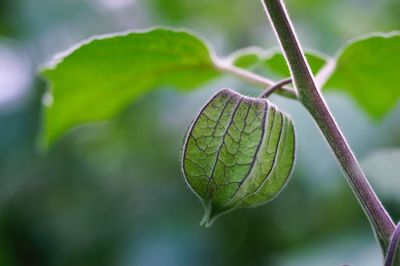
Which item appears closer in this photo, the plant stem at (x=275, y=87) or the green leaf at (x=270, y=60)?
the plant stem at (x=275, y=87)

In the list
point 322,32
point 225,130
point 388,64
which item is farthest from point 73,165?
point 225,130

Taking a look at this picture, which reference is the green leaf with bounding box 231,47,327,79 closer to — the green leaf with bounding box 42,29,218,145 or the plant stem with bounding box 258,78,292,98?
the green leaf with bounding box 42,29,218,145

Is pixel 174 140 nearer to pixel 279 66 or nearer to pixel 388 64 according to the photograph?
pixel 279 66

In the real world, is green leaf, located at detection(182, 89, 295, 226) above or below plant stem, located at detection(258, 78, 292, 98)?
below

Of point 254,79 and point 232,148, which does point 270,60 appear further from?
point 232,148

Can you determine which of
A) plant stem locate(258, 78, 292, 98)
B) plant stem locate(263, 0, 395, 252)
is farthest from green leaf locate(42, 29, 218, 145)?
plant stem locate(263, 0, 395, 252)

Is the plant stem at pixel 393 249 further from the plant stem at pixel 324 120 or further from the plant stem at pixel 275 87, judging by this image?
the plant stem at pixel 275 87

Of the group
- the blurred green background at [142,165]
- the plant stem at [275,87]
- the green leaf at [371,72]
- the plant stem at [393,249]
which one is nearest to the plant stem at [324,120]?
the plant stem at [393,249]
